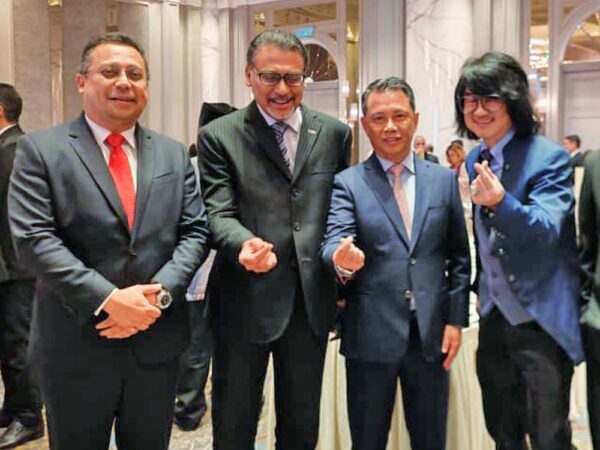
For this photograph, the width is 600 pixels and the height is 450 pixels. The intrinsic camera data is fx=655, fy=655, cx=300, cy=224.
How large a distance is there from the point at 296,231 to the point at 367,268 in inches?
10.7

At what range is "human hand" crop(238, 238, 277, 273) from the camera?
1.96m

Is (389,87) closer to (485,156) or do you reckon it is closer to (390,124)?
(390,124)

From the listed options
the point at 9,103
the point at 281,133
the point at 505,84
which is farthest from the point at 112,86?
the point at 9,103

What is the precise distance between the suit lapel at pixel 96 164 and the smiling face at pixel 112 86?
0.07 m

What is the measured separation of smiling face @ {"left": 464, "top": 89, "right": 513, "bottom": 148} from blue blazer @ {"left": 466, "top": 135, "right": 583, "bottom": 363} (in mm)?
94

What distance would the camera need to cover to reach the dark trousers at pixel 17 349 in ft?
11.2

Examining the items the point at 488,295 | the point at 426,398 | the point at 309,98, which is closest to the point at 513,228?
the point at 488,295

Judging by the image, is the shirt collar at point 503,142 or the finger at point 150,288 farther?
the shirt collar at point 503,142

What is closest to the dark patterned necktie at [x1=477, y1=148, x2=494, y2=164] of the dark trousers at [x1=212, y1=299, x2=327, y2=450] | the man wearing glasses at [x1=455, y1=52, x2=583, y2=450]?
the man wearing glasses at [x1=455, y1=52, x2=583, y2=450]

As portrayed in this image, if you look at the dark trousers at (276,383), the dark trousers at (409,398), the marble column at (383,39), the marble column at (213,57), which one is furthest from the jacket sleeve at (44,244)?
the marble column at (213,57)

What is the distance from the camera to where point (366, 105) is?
2.26 metres

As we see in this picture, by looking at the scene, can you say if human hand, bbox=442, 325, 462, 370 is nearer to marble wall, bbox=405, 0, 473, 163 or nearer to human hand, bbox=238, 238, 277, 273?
human hand, bbox=238, 238, 277, 273

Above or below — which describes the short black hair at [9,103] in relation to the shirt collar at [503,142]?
above

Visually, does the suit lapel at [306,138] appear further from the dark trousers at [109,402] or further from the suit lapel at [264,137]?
the dark trousers at [109,402]
